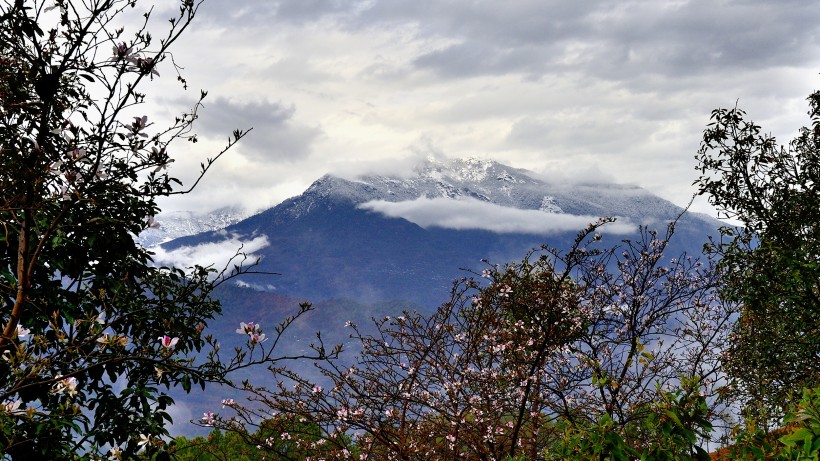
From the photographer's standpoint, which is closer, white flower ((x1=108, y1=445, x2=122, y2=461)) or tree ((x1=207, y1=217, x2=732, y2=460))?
white flower ((x1=108, y1=445, x2=122, y2=461))

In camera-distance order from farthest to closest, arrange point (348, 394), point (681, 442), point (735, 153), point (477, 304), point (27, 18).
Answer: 1. point (735, 153)
2. point (477, 304)
3. point (348, 394)
4. point (27, 18)
5. point (681, 442)

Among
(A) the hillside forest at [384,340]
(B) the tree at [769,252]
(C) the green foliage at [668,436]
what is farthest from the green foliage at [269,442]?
(B) the tree at [769,252]

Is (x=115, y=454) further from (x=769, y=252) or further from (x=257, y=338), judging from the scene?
(x=769, y=252)

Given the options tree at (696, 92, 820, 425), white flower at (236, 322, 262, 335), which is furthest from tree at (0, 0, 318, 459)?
tree at (696, 92, 820, 425)

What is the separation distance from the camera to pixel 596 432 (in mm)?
3598

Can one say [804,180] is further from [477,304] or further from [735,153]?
[477,304]

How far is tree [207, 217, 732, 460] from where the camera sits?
907cm

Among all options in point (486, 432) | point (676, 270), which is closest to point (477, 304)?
point (486, 432)

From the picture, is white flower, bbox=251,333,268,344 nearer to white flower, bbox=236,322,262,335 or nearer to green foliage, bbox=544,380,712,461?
white flower, bbox=236,322,262,335

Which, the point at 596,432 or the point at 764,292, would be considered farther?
the point at 764,292

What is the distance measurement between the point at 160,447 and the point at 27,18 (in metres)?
4.52

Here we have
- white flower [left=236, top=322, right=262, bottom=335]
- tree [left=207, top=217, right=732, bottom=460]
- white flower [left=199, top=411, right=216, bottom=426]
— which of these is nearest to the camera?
white flower [left=236, top=322, right=262, bottom=335]

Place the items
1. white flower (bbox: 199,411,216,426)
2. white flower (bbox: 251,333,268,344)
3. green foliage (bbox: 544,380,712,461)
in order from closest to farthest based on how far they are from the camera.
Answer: green foliage (bbox: 544,380,712,461)
white flower (bbox: 251,333,268,344)
white flower (bbox: 199,411,216,426)

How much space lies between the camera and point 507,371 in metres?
10.9
